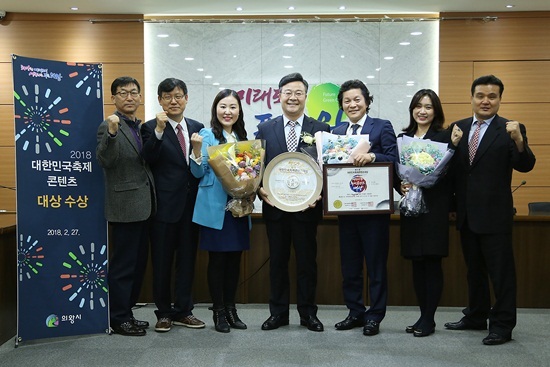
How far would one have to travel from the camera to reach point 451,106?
26.7ft

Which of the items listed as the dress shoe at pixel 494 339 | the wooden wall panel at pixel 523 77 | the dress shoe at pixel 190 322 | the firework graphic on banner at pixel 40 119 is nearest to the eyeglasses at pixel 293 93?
the firework graphic on banner at pixel 40 119

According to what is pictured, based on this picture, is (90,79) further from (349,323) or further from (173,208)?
(349,323)

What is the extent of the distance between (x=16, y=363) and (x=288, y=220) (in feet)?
6.00

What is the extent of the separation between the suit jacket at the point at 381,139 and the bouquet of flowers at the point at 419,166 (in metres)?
0.09

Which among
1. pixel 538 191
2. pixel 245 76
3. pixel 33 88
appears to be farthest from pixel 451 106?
pixel 33 88

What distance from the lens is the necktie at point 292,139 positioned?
399 centimetres

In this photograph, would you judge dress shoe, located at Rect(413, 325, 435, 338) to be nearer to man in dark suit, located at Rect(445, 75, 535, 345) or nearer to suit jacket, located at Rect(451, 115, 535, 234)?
man in dark suit, located at Rect(445, 75, 535, 345)

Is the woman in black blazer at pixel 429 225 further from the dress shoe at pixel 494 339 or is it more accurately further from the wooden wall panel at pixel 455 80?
the wooden wall panel at pixel 455 80

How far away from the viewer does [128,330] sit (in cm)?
388

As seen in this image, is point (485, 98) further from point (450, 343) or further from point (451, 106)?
point (451, 106)

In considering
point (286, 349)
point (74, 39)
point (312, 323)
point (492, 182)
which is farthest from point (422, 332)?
point (74, 39)

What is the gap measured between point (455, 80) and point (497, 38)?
0.81 meters

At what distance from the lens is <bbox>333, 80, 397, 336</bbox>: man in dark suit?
12.9 feet

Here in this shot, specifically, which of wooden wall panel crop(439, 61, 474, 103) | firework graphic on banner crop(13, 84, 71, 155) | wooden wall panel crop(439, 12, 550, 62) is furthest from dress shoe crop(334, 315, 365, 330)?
wooden wall panel crop(439, 12, 550, 62)
